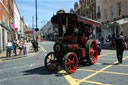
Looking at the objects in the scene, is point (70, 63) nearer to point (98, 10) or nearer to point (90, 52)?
point (90, 52)

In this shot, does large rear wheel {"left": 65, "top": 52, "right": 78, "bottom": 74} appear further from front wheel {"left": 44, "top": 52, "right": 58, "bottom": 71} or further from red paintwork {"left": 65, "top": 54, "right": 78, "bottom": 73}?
front wheel {"left": 44, "top": 52, "right": 58, "bottom": 71}

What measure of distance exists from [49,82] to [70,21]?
10.8ft

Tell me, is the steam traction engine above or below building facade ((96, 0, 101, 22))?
below

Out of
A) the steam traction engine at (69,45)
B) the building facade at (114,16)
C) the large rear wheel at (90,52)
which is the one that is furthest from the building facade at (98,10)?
the steam traction engine at (69,45)

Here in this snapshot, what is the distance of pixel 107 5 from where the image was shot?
2709 cm

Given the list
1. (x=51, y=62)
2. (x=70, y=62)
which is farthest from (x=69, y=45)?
(x=51, y=62)

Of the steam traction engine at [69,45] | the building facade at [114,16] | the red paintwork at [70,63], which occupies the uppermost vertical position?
the building facade at [114,16]

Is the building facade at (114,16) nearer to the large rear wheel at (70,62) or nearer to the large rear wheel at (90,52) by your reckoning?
the large rear wheel at (90,52)

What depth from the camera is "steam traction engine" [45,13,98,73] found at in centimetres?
614

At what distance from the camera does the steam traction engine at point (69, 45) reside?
6.14 m

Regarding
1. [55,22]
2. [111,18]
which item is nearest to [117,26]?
[111,18]

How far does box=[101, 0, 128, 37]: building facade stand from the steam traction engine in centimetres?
1581

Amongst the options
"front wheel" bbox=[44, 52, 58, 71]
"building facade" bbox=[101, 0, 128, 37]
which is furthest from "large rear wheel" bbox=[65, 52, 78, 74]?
"building facade" bbox=[101, 0, 128, 37]

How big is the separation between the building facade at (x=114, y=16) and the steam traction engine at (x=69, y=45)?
15810 millimetres
